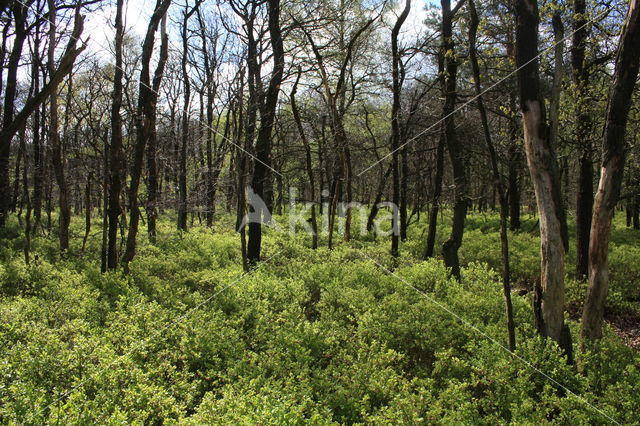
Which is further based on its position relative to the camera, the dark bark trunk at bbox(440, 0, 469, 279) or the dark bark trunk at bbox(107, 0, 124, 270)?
the dark bark trunk at bbox(107, 0, 124, 270)

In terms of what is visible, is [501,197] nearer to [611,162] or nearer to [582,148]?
[611,162]

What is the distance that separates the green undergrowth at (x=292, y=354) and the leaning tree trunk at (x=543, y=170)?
16.8 inches

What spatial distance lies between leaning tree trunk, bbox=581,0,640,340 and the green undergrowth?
1.87 feet

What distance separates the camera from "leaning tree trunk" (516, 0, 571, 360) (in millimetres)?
4875

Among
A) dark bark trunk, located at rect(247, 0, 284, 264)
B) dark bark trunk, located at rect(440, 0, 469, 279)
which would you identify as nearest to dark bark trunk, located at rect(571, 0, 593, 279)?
dark bark trunk, located at rect(440, 0, 469, 279)

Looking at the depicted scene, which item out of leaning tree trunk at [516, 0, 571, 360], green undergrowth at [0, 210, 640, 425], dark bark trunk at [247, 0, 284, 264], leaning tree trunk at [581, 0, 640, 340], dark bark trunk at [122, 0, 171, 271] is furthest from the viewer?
dark bark trunk at [247, 0, 284, 264]

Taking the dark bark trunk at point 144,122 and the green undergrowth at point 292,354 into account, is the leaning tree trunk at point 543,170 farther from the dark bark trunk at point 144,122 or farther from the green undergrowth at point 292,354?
the dark bark trunk at point 144,122

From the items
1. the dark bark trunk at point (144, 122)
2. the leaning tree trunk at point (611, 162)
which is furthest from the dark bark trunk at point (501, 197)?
the dark bark trunk at point (144, 122)

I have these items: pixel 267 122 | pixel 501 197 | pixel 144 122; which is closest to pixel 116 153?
pixel 144 122

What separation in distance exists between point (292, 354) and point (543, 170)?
3.86 metres

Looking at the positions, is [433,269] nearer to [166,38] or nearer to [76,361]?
[76,361]

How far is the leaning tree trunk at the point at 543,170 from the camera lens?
4875 mm

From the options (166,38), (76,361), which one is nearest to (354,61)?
(166,38)

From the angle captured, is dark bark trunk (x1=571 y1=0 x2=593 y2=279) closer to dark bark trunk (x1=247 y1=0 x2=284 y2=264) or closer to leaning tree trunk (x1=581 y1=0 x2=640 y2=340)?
leaning tree trunk (x1=581 y1=0 x2=640 y2=340)
